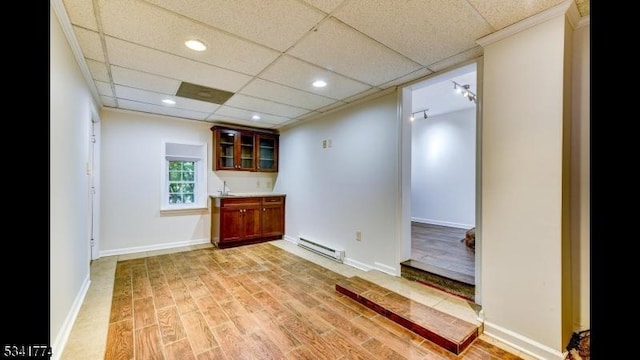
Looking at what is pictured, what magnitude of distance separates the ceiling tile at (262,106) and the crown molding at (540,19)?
2603 mm

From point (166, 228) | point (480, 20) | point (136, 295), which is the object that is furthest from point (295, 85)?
point (166, 228)

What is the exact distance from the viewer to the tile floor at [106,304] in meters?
1.97

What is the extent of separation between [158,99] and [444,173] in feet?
18.0

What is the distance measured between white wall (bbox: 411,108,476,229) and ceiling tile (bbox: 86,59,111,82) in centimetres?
573

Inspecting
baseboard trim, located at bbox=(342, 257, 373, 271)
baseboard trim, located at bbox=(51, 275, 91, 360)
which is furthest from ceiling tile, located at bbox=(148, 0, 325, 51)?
baseboard trim, located at bbox=(342, 257, 373, 271)

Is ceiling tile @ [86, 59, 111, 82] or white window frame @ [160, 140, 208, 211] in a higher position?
ceiling tile @ [86, 59, 111, 82]

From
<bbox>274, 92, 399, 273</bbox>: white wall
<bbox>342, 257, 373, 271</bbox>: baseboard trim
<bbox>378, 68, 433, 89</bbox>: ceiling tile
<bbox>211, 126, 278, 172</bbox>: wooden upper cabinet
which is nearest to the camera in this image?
<bbox>378, 68, 433, 89</bbox>: ceiling tile

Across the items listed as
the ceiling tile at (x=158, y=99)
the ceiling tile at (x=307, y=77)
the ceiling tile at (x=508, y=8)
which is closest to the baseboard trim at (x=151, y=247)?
the ceiling tile at (x=158, y=99)

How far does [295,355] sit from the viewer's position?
1936 mm

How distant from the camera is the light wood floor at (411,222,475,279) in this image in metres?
3.19

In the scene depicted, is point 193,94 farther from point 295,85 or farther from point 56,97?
point 56,97

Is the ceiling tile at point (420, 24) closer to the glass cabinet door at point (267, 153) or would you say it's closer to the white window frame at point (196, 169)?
the glass cabinet door at point (267, 153)

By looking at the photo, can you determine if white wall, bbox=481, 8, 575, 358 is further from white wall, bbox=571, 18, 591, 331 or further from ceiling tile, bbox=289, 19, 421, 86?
ceiling tile, bbox=289, 19, 421, 86
